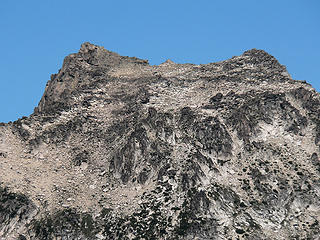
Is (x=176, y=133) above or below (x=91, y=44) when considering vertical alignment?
below

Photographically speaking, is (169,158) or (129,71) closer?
(169,158)

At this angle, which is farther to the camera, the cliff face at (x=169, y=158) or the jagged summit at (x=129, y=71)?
the jagged summit at (x=129, y=71)

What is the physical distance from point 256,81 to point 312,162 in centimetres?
3006

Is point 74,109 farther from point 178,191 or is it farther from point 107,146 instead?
point 178,191

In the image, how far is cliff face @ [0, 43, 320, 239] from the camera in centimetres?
9369

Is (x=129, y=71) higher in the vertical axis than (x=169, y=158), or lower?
higher

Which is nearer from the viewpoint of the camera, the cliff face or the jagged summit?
the cliff face

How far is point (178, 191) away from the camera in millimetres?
98188

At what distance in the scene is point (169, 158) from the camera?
346 ft

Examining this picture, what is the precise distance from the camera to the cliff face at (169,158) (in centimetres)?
9369

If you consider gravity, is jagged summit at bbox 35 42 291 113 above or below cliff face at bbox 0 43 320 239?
above

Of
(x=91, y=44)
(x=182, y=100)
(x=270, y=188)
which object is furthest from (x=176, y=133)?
(x=91, y=44)

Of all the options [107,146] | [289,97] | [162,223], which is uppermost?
[289,97]

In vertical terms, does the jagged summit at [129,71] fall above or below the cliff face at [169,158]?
above
